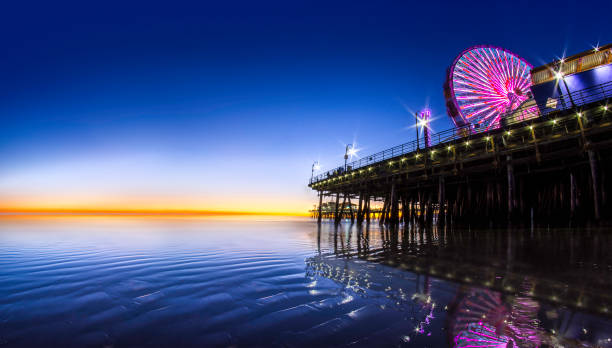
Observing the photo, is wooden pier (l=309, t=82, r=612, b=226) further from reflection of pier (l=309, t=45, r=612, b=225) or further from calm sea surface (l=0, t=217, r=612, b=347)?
calm sea surface (l=0, t=217, r=612, b=347)

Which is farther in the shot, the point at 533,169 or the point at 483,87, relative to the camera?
the point at 483,87

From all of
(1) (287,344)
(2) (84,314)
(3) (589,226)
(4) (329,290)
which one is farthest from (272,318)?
(3) (589,226)

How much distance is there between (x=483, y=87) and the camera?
35.8 metres

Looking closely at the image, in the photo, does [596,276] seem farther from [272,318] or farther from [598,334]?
[272,318]

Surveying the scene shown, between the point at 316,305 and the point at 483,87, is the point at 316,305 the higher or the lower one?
the lower one

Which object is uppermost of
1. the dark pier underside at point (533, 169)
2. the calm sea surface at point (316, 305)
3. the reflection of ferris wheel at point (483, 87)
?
the reflection of ferris wheel at point (483, 87)

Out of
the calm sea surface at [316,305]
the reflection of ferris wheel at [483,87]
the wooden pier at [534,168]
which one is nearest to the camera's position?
the calm sea surface at [316,305]

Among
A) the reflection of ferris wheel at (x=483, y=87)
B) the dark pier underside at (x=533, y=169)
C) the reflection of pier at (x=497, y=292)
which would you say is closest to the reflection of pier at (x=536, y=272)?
the reflection of pier at (x=497, y=292)

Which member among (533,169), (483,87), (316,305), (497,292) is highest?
(483,87)

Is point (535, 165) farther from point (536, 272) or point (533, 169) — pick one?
point (536, 272)

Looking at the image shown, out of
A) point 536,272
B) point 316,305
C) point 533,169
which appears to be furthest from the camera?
point 533,169

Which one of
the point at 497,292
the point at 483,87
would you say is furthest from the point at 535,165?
the point at 497,292

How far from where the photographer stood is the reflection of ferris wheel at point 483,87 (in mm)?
35250

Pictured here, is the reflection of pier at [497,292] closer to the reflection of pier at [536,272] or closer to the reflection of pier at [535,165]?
the reflection of pier at [536,272]
